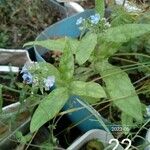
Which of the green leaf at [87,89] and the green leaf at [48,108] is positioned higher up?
the green leaf at [87,89]

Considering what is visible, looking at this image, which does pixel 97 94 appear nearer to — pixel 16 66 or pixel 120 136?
pixel 120 136

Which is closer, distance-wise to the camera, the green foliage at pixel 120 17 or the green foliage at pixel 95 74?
the green foliage at pixel 95 74

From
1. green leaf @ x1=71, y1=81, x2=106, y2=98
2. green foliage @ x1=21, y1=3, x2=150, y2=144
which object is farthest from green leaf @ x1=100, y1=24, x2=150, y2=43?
green leaf @ x1=71, y1=81, x2=106, y2=98

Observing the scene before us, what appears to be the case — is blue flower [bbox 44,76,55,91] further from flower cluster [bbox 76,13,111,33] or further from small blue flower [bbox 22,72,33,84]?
flower cluster [bbox 76,13,111,33]

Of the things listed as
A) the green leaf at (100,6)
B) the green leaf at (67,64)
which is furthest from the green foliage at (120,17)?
the green leaf at (67,64)

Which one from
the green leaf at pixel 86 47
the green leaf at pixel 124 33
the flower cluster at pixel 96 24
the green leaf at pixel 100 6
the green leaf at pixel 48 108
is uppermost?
the green leaf at pixel 100 6

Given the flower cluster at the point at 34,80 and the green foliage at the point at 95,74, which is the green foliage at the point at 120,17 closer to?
the green foliage at the point at 95,74
